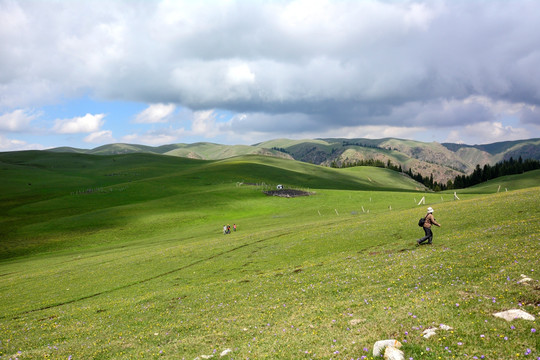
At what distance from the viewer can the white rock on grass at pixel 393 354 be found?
1056 cm

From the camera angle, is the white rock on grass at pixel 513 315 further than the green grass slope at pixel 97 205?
No

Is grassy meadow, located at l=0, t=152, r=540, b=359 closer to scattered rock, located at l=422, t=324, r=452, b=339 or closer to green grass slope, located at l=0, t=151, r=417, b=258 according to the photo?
scattered rock, located at l=422, t=324, r=452, b=339

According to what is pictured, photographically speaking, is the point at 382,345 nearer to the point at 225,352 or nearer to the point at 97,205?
the point at 225,352

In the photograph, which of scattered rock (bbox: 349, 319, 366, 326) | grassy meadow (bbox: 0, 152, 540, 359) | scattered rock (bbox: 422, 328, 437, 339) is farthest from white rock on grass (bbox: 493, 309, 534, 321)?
scattered rock (bbox: 349, 319, 366, 326)

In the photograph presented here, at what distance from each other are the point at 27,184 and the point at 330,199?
533 ft

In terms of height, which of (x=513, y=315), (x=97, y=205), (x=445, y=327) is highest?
(x=513, y=315)

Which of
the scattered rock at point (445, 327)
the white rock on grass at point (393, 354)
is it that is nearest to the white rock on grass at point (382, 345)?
the white rock on grass at point (393, 354)

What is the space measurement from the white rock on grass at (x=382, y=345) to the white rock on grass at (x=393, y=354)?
0.26m

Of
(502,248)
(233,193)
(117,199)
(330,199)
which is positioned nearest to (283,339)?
(502,248)

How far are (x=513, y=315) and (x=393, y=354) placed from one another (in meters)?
5.54

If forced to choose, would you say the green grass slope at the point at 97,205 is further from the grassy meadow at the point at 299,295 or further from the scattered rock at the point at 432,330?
the scattered rock at the point at 432,330

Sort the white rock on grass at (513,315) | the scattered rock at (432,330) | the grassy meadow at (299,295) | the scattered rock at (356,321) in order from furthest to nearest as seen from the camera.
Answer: the scattered rock at (356,321) → the grassy meadow at (299,295) → the scattered rock at (432,330) → the white rock on grass at (513,315)

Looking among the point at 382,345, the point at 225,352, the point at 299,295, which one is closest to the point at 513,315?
the point at 382,345

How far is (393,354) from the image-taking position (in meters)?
10.7
